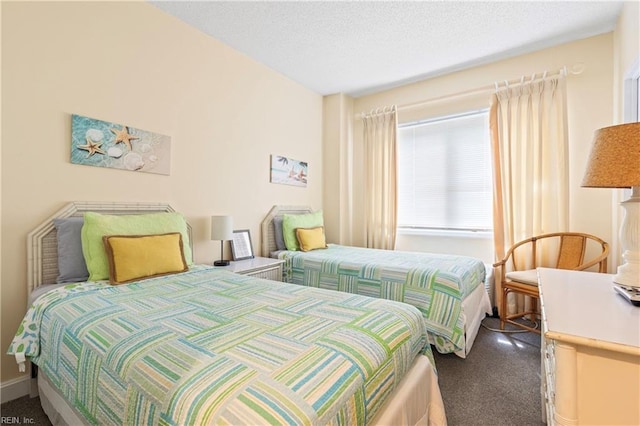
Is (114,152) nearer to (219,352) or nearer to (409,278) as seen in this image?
(219,352)

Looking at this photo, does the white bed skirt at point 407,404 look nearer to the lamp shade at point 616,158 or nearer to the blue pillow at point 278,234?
the lamp shade at point 616,158

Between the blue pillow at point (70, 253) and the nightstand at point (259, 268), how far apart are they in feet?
3.26

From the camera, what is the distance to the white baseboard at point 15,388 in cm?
175

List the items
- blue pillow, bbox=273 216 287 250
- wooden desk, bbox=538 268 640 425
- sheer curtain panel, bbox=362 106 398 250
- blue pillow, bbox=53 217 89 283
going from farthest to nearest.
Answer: sheer curtain panel, bbox=362 106 398 250 < blue pillow, bbox=273 216 287 250 < blue pillow, bbox=53 217 89 283 < wooden desk, bbox=538 268 640 425

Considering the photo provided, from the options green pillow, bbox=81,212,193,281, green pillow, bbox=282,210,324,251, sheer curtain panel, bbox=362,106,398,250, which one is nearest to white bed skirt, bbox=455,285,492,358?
sheer curtain panel, bbox=362,106,398,250

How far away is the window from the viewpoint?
3.56 meters

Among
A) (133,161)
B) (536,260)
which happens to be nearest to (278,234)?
(133,161)

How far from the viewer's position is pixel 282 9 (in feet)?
8.17

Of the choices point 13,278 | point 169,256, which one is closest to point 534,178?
point 169,256

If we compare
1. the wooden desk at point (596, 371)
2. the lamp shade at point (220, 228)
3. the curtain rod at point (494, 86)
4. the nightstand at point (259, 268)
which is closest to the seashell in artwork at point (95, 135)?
the lamp shade at point (220, 228)

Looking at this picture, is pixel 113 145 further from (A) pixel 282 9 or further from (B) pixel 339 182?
(B) pixel 339 182

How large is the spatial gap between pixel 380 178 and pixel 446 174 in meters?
0.87

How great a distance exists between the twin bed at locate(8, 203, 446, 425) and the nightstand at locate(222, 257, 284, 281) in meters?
0.71

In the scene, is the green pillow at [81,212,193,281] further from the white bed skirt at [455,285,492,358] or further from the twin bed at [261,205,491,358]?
the white bed skirt at [455,285,492,358]
